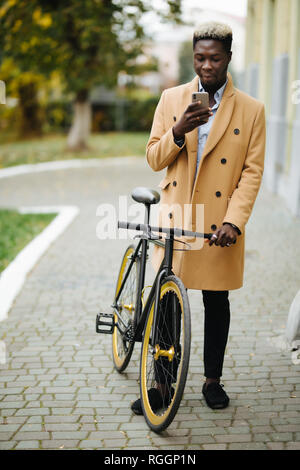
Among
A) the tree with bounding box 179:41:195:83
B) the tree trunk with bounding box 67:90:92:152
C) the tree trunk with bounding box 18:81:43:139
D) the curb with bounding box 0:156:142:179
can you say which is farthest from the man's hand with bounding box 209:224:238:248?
the tree with bounding box 179:41:195:83

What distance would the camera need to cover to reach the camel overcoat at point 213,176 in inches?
144

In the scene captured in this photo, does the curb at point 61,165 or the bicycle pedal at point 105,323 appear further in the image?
the curb at point 61,165

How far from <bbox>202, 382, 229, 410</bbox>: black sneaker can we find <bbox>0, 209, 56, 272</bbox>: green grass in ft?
13.4

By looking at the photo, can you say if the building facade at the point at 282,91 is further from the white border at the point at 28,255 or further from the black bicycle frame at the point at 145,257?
the black bicycle frame at the point at 145,257

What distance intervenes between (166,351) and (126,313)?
2.85 ft

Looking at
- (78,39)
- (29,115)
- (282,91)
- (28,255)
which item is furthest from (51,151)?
→ (28,255)

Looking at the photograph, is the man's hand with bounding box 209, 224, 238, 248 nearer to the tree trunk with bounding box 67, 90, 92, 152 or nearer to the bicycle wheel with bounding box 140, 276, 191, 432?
the bicycle wheel with bounding box 140, 276, 191, 432

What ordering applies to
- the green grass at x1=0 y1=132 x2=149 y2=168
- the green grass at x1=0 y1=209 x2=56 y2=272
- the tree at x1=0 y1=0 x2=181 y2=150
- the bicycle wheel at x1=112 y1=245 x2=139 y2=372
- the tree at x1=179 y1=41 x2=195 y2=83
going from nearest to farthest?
1. the bicycle wheel at x1=112 y1=245 x2=139 y2=372
2. the green grass at x1=0 y1=209 x2=56 y2=272
3. the tree at x1=0 y1=0 x2=181 y2=150
4. the green grass at x1=0 y1=132 x2=149 y2=168
5. the tree at x1=179 y1=41 x2=195 y2=83

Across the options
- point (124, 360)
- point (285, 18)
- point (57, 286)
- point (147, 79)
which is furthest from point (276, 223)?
point (147, 79)

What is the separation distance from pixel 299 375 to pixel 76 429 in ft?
5.45

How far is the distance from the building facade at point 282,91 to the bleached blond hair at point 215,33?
747 centimetres

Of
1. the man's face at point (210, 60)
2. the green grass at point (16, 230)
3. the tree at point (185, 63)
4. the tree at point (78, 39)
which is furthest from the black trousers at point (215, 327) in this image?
the tree at point (185, 63)

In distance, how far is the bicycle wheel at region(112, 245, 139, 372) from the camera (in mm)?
4301

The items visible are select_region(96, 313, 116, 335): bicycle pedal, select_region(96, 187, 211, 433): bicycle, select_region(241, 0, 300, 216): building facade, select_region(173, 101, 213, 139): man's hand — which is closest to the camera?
select_region(173, 101, 213, 139): man's hand
